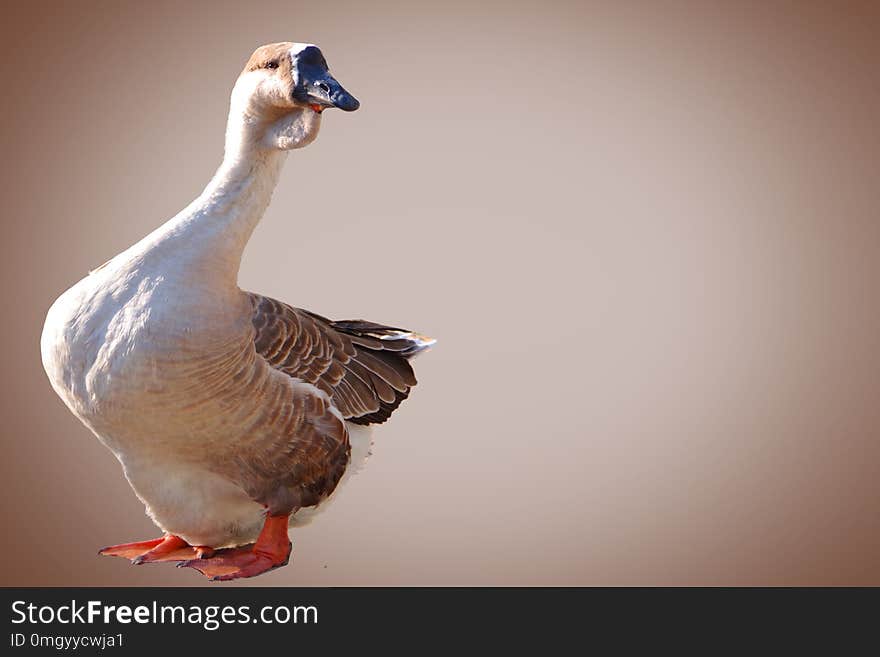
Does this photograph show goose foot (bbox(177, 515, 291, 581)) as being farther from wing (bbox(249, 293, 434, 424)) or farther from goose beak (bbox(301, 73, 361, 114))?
goose beak (bbox(301, 73, 361, 114))

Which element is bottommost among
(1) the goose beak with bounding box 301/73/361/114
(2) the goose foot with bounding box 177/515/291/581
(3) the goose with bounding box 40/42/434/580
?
(2) the goose foot with bounding box 177/515/291/581

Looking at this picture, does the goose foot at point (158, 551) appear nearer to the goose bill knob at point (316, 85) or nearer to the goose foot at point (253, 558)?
the goose foot at point (253, 558)

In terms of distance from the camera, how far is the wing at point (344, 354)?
4.01m

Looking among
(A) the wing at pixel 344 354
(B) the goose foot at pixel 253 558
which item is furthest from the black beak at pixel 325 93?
(B) the goose foot at pixel 253 558

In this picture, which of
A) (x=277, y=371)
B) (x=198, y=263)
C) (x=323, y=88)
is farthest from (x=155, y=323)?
(x=323, y=88)

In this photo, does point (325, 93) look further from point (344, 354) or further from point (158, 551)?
point (158, 551)

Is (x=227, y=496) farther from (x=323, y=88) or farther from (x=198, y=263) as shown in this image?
(x=323, y=88)

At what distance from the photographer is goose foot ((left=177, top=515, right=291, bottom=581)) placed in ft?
12.9

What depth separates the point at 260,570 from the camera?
12.9ft

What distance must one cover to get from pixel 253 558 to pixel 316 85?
164 centimetres

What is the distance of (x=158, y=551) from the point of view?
4195 millimetres

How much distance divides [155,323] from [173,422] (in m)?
0.34

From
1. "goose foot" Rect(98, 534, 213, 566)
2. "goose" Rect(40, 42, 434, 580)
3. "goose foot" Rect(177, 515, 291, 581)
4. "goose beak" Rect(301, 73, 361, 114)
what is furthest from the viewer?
"goose foot" Rect(98, 534, 213, 566)

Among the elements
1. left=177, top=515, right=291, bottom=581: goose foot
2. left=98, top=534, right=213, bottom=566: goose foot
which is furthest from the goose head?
left=98, top=534, right=213, bottom=566: goose foot
